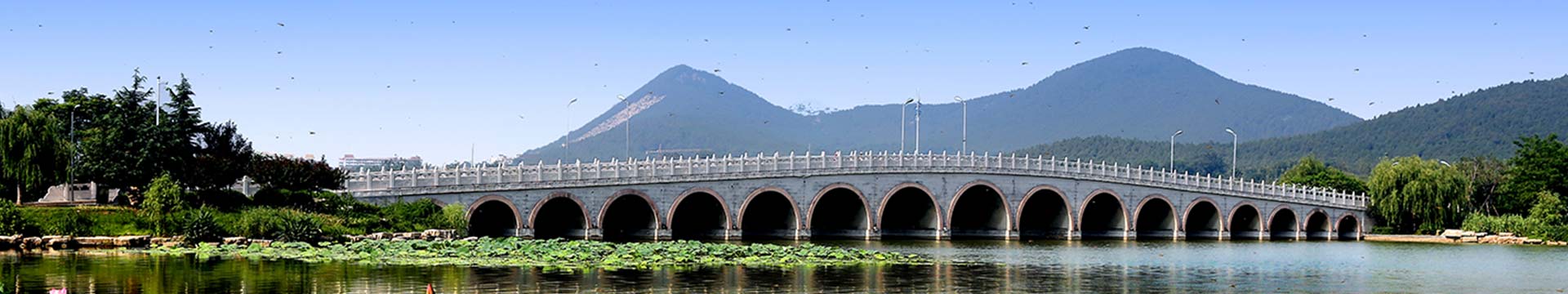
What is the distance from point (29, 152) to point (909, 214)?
29.3m

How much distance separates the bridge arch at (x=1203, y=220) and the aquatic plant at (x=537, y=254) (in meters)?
28.6

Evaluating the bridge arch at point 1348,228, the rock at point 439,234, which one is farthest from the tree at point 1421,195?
the rock at point 439,234

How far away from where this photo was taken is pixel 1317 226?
66562 millimetres

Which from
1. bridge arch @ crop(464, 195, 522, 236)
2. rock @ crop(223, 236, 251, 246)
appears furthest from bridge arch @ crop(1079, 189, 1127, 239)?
rock @ crop(223, 236, 251, 246)

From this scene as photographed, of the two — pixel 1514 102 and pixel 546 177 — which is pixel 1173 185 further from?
pixel 1514 102

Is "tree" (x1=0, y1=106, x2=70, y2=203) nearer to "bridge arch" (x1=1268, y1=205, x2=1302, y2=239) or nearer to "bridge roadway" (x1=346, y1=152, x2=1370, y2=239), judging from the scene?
"bridge roadway" (x1=346, y1=152, x2=1370, y2=239)

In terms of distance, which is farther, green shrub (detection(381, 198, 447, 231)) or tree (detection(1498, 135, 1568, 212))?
tree (detection(1498, 135, 1568, 212))

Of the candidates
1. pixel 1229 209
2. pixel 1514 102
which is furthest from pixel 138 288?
pixel 1514 102

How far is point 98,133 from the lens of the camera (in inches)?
1622

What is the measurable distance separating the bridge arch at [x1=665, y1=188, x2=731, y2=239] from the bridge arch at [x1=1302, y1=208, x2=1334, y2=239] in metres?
26.3

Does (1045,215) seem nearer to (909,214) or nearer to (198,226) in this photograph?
(909,214)

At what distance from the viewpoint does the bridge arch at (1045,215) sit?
57.9m

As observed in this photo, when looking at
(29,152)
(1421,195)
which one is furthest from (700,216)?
(1421,195)

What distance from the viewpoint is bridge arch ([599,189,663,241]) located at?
4753 centimetres
